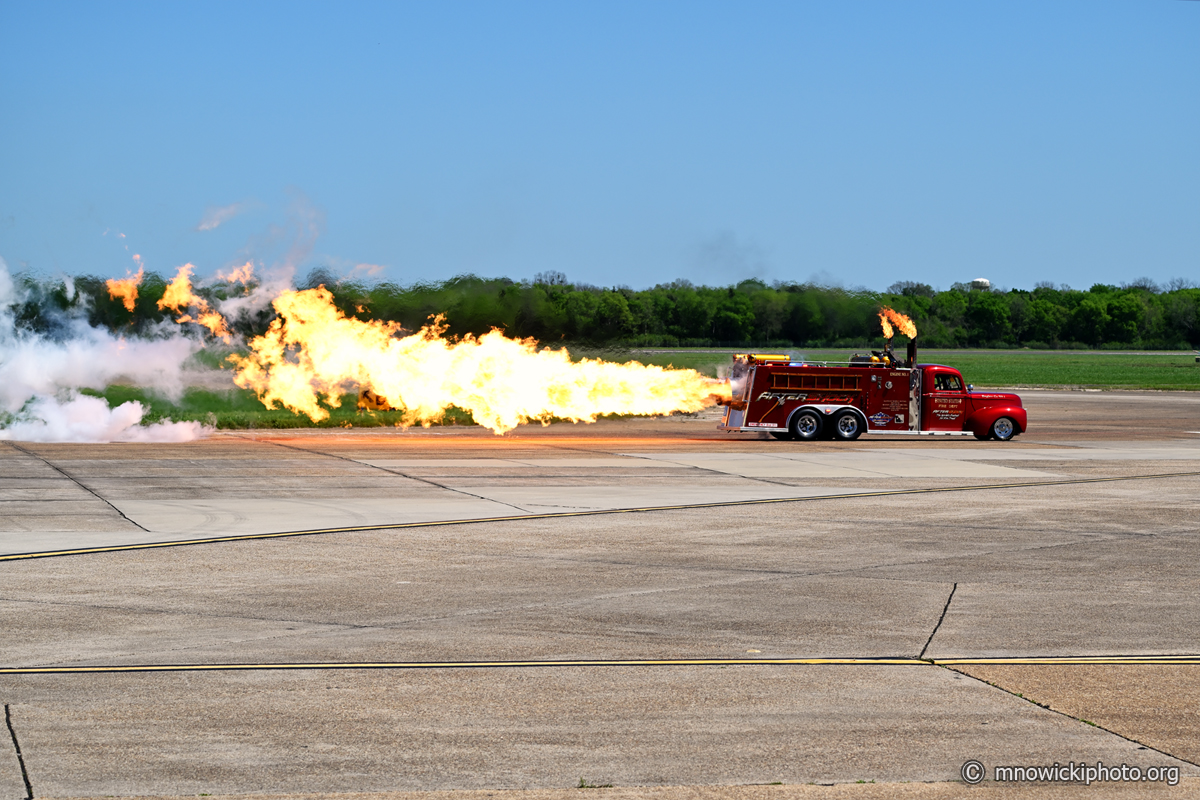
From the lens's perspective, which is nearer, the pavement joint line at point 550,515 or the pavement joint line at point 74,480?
the pavement joint line at point 550,515

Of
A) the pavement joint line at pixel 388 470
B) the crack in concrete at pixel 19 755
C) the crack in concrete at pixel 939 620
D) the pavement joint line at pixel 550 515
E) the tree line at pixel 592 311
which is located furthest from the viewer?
the tree line at pixel 592 311

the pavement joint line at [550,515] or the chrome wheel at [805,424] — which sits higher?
the chrome wheel at [805,424]

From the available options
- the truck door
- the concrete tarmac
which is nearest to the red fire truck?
the truck door

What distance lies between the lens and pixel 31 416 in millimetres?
33406

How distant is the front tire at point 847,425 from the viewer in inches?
1370

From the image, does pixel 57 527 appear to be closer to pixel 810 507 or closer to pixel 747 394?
pixel 810 507

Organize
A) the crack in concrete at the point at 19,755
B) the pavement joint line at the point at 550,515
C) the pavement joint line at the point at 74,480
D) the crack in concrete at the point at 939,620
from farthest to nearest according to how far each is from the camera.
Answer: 1. the pavement joint line at the point at 74,480
2. the pavement joint line at the point at 550,515
3. the crack in concrete at the point at 939,620
4. the crack in concrete at the point at 19,755

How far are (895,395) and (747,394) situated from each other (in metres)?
4.32

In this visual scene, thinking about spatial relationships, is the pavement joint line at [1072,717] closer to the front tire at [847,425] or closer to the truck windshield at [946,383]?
the front tire at [847,425]

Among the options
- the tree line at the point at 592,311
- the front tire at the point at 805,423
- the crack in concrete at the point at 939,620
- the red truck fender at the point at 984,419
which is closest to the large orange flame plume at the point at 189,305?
the tree line at the point at 592,311

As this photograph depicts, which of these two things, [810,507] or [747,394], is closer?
[810,507]

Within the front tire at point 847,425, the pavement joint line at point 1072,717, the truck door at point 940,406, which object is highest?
the truck door at point 940,406

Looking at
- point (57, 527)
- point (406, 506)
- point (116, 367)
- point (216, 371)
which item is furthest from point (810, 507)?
point (216, 371)

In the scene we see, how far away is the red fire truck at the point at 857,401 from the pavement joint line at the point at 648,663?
79.1 ft
